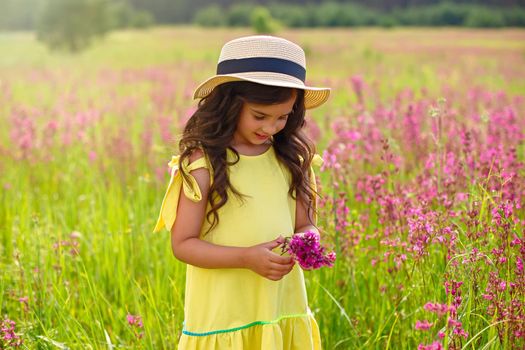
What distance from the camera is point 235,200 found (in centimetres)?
211

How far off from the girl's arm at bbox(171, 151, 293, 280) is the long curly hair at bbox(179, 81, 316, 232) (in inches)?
1.5

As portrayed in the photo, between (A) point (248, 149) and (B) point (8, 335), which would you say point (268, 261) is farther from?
(B) point (8, 335)

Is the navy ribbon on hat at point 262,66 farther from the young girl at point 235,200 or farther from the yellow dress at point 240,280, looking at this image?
the yellow dress at point 240,280

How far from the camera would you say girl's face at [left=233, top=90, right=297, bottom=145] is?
2.08m

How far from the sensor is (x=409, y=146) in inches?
181

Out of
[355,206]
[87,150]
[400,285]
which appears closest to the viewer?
[400,285]

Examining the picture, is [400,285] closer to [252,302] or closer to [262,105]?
[252,302]

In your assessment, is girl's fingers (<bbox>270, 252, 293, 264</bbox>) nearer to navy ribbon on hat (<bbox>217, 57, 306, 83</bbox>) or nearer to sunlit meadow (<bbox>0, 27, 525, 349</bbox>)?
sunlit meadow (<bbox>0, 27, 525, 349</bbox>)

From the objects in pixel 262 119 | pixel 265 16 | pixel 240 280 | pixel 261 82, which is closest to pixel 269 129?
pixel 262 119

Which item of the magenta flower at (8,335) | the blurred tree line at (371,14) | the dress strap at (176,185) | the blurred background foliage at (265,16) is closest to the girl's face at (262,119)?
the dress strap at (176,185)

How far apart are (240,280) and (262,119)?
0.50 meters

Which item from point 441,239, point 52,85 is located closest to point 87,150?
point 441,239

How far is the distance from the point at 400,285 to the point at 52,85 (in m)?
9.81

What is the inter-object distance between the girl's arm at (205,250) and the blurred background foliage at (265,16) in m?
27.1
